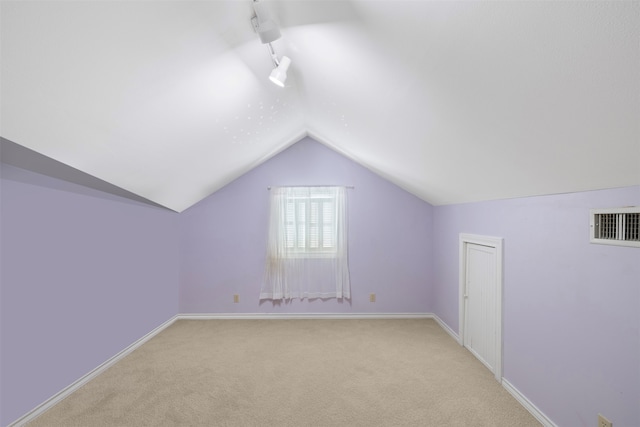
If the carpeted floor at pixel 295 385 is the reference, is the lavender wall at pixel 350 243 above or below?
above

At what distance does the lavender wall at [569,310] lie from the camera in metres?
1.53

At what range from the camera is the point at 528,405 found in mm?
2234

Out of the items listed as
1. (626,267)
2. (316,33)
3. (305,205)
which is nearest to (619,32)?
(626,267)

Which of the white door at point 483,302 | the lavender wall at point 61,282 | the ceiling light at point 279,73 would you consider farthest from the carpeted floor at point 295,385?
the ceiling light at point 279,73

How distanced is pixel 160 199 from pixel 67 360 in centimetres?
175

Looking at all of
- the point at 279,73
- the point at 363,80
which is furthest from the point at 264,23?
the point at 363,80

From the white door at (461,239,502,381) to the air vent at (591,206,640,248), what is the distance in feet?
3.21

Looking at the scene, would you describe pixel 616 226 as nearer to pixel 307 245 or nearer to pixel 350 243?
pixel 350 243

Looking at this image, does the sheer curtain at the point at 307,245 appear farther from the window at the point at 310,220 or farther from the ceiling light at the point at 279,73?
the ceiling light at the point at 279,73

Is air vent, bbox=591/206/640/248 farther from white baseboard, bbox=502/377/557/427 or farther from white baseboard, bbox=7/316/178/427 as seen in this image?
white baseboard, bbox=7/316/178/427

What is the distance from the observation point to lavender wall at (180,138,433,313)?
14.6ft

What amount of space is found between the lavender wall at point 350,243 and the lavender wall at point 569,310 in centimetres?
177

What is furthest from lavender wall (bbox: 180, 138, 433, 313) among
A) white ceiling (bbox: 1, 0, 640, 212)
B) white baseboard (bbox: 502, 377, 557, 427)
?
white baseboard (bbox: 502, 377, 557, 427)

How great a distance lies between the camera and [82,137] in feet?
5.97
